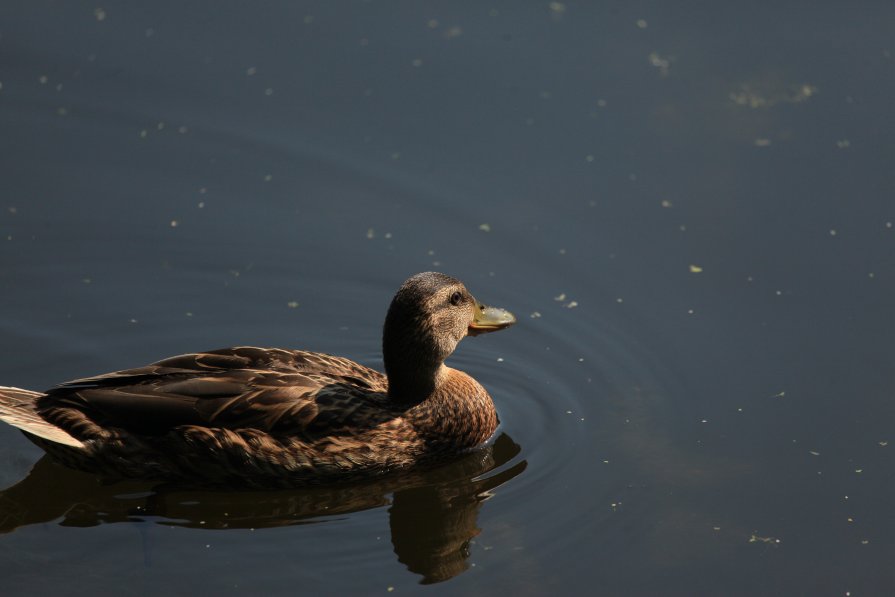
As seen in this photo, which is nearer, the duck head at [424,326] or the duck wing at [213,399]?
the duck wing at [213,399]

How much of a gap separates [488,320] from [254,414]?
1.78m

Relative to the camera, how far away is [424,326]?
9375 mm

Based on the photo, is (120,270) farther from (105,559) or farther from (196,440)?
(105,559)

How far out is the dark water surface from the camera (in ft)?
28.6

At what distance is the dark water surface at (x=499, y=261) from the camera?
28.6 ft

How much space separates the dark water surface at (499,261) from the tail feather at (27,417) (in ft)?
1.41

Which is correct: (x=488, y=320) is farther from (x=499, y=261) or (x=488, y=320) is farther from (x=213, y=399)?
(x=213, y=399)

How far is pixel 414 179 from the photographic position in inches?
461

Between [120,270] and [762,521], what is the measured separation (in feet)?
17.5

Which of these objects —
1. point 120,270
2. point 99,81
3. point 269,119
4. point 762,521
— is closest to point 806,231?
point 762,521

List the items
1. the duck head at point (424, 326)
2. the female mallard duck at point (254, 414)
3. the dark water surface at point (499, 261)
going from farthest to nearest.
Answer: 1. the duck head at point (424, 326)
2. the female mallard duck at point (254, 414)
3. the dark water surface at point (499, 261)

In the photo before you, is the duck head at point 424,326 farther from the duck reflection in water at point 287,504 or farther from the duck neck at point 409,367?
the duck reflection in water at point 287,504

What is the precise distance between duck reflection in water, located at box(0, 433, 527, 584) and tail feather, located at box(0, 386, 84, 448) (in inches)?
16.5

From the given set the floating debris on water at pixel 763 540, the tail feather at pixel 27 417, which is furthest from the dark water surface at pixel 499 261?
the tail feather at pixel 27 417
